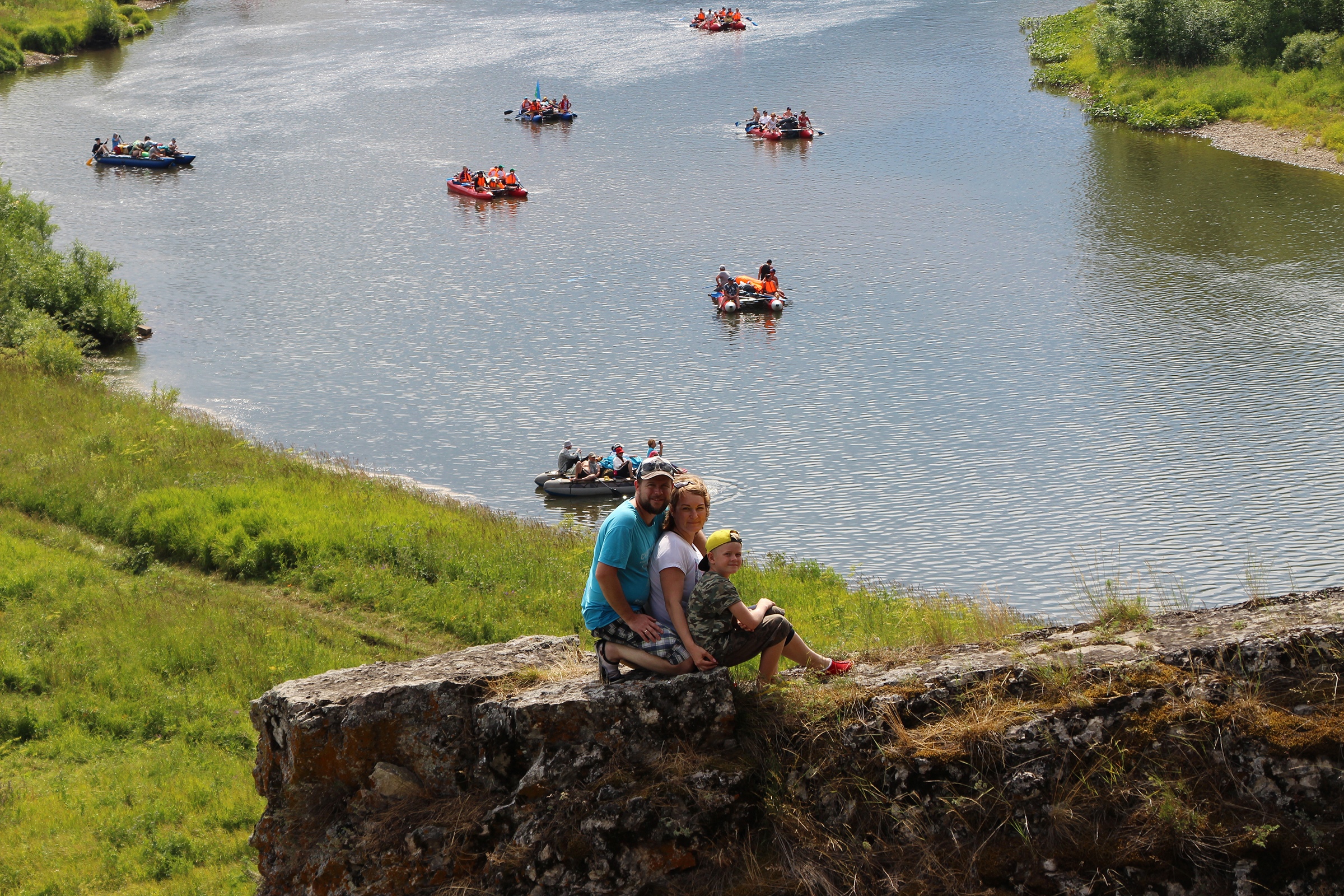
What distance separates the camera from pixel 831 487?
98.4ft

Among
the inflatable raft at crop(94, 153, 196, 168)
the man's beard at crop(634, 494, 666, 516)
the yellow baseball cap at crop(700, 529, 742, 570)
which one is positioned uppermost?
the man's beard at crop(634, 494, 666, 516)

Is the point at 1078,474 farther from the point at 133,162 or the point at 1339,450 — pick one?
the point at 133,162

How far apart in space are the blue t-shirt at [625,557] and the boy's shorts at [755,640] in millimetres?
714

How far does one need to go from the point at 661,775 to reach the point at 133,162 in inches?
2606

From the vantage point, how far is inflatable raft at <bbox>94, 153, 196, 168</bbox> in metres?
65.2

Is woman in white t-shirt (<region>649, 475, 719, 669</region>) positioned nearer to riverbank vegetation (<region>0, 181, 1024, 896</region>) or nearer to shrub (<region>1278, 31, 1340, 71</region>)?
riverbank vegetation (<region>0, 181, 1024, 896</region>)

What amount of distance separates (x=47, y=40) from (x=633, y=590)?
106 metres

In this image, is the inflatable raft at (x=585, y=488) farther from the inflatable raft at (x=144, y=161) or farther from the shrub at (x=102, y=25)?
the shrub at (x=102, y=25)

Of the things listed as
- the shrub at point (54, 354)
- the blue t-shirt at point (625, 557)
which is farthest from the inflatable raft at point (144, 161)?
the blue t-shirt at point (625, 557)

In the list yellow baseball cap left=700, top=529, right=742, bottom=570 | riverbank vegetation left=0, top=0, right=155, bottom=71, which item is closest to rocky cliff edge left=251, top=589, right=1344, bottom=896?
yellow baseball cap left=700, top=529, right=742, bottom=570

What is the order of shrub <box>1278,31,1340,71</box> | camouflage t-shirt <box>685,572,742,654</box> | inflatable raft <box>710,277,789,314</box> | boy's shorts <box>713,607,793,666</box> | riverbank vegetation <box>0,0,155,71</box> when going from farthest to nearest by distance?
riverbank vegetation <box>0,0,155,71</box>, shrub <box>1278,31,1340,71</box>, inflatable raft <box>710,277,789,314</box>, boy's shorts <box>713,607,793,666</box>, camouflage t-shirt <box>685,572,742,654</box>

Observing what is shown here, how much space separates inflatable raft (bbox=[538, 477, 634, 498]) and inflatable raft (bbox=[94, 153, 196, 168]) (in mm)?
45254

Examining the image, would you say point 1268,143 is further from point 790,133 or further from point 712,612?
point 712,612

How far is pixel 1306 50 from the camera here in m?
64.1
